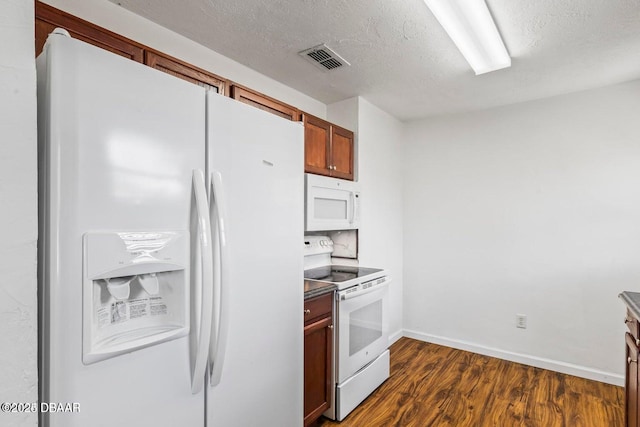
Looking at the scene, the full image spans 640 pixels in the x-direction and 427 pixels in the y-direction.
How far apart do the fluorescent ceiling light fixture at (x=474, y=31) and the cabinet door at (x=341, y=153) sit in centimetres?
114

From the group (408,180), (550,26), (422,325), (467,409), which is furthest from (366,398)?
(550,26)

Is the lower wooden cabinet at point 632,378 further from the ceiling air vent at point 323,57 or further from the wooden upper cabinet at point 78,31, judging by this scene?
the wooden upper cabinet at point 78,31

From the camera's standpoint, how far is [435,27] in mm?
2047

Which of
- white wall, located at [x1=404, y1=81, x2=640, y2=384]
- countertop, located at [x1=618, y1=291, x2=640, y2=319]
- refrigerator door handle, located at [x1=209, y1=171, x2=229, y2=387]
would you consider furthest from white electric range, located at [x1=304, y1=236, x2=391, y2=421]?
countertop, located at [x1=618, y1=291, x2=640, y2=319]

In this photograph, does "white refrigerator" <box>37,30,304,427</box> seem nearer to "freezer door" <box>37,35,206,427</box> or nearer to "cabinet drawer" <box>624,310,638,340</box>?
"freezer door" <box>37,35,206,427</box>

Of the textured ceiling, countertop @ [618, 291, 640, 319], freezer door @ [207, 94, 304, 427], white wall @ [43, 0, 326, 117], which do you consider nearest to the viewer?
freezer door @ [207, 94, 304, 427]

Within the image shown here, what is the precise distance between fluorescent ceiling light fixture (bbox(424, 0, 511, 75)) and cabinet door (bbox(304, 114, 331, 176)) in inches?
44.3

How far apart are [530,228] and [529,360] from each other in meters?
1.27

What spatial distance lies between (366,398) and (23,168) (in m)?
2.58

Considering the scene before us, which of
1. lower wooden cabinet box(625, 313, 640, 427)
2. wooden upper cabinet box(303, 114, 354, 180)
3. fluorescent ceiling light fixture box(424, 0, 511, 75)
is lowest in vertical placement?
lower wooden cabinet box(625, 313, 640, 427)

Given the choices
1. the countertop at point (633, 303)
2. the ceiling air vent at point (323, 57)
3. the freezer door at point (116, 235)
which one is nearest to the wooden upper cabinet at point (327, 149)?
Answer: the ceiling air vent at point (323, 57)

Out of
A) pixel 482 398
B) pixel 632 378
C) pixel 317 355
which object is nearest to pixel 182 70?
pixel 317 355

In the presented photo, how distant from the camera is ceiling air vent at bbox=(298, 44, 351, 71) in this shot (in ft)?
7.57

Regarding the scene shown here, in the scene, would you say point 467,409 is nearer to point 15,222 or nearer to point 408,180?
point 408,180
